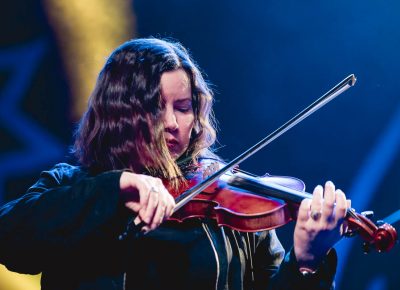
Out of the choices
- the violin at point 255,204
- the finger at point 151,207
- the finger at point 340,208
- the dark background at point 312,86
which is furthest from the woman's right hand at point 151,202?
the dark background at point 312,86

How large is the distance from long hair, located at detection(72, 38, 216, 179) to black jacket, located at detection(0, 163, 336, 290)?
0.13 metres

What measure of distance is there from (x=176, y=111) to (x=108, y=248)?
0.46 metres

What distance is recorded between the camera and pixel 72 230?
3.62ft

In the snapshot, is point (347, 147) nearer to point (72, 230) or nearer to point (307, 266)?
point (307, 266)

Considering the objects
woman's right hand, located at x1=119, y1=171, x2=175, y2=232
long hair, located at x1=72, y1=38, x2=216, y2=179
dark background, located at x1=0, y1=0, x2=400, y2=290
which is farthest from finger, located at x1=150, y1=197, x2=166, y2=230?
dark background, located at x1=0, y1=0, x2=400, y2=290

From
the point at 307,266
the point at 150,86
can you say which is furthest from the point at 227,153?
the point at 307,266

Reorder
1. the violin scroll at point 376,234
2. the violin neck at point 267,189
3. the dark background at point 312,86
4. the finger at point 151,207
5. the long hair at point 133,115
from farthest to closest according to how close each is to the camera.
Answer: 1. the dark background at point 312,86
2. the long hair at point 133,115
3. the violin neck at point 267,189
4. the violin scroll at point 376,234
5. the finger at point 151,207

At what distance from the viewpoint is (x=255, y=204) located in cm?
130

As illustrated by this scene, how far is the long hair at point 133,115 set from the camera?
1385mm

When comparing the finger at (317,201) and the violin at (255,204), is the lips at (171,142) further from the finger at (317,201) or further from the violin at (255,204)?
the finger at (317,201)

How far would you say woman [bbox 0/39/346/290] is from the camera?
3.61ft

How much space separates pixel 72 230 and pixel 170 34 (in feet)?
4.68

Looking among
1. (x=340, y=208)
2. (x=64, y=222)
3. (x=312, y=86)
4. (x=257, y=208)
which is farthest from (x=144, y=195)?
(x=312, y=86)

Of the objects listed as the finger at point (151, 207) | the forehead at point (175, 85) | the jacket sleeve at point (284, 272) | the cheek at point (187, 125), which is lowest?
the jacket sleeve at point (284, 272)
